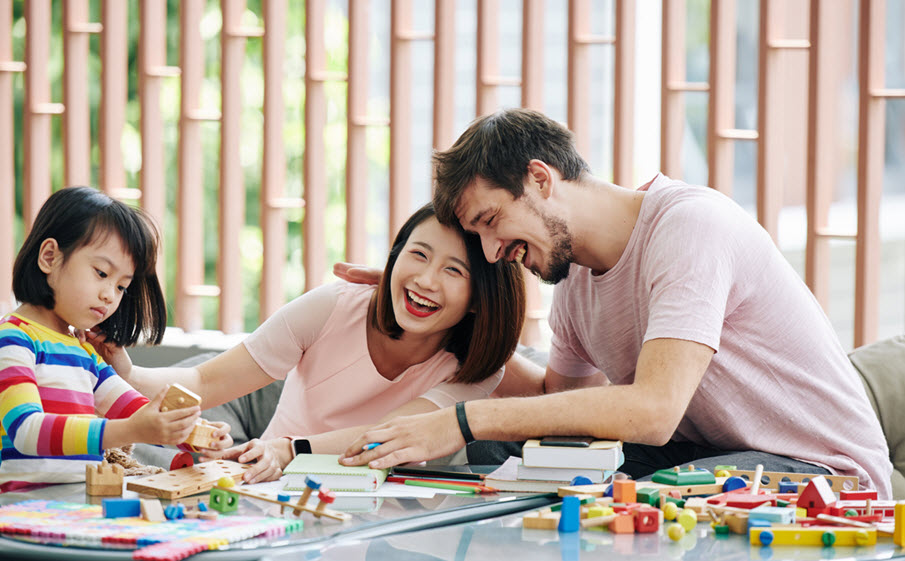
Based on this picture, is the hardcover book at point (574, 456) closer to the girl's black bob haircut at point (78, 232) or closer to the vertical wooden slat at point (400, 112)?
the girl's black bob haircut at point (78, 232)

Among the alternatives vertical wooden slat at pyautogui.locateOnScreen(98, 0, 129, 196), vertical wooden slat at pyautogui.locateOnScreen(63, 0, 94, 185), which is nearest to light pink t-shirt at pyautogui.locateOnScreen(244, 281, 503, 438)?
vertical wooden slat at pyautogui.locateOnScreen(98, 0, 129, 196)

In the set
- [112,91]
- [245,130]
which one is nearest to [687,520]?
[112,91]

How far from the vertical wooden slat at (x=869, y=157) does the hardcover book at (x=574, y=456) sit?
174cm

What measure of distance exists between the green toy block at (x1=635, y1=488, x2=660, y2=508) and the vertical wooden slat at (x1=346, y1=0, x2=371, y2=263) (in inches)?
85.0

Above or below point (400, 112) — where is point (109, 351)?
below

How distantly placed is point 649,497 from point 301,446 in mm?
630

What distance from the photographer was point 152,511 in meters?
1.25

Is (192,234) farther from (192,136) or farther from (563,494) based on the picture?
(563,494)

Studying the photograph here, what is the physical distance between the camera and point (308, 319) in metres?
2.05

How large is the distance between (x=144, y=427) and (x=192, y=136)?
2.40 metres

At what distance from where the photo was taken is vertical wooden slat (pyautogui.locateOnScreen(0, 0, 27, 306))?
3.85 m

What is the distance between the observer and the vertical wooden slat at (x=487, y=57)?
329 centimetres

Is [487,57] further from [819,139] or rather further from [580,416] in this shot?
[580,416]

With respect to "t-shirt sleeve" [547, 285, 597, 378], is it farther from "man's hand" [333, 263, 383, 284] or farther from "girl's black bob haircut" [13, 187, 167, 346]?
"girl's black bob haircut" [13, 187, 167, 346]
